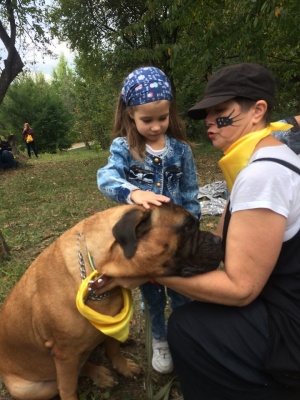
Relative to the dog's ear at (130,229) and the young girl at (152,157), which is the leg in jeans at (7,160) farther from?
the dog's ear at (130,229)

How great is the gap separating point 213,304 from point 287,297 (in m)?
0.36

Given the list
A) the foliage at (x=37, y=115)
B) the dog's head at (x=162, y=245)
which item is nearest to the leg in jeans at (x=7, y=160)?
the dog's head at (x=162, y=245)

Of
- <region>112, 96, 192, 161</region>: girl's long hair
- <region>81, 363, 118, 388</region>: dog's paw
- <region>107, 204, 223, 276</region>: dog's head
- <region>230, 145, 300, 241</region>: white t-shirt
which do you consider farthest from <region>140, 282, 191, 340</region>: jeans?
<region>230, 145, 300, 241</region>: white t-shirt

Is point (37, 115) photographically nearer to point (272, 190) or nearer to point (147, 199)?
Answer: point (147, 199)

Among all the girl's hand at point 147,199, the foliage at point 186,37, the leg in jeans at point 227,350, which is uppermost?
the foliage at point 186,37

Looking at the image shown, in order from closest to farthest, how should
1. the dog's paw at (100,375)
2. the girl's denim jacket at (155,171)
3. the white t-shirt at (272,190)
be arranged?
1. the white t-shirt at (272,190)
2. the girl's denim jacket at (155,171)
3. the dog's paw at (100,375)

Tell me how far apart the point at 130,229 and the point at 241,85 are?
923mm

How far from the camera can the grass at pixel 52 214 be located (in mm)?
2680

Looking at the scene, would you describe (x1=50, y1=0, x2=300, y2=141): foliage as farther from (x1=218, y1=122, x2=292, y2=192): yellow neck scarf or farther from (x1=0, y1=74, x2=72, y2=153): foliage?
(x1=0, y1=74, x2=72, y2=153): foliage

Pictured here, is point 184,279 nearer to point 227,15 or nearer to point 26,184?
point 227,15

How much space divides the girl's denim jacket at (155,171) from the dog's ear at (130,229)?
0.57 metres

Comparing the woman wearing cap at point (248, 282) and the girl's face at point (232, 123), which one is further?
the girl's face at point (232, 123)

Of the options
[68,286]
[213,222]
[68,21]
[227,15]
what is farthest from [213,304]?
[68,21]

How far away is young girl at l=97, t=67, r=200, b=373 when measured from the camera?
2377mm
